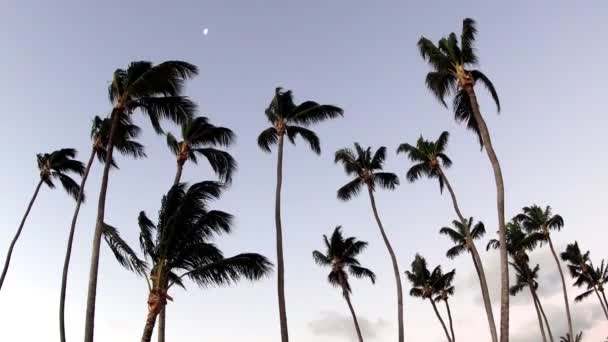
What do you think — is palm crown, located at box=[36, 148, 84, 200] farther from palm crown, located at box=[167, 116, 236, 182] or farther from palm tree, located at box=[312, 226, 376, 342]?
palm tree, located at box=[312, 226, 376, 342]

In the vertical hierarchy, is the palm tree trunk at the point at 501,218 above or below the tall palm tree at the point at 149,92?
below

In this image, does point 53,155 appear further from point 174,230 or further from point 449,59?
point 449,59

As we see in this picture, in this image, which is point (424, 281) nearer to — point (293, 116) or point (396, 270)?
point (396, 270)

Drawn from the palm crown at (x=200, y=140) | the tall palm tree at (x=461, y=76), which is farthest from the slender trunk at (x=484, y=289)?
the palm crown at (x=200, y=140)

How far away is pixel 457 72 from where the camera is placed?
2234 cm

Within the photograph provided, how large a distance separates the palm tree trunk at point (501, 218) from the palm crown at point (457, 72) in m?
0.88

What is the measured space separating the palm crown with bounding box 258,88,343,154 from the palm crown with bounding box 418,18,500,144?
7.08 m

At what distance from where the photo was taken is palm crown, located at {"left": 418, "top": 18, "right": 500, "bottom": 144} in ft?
73.0

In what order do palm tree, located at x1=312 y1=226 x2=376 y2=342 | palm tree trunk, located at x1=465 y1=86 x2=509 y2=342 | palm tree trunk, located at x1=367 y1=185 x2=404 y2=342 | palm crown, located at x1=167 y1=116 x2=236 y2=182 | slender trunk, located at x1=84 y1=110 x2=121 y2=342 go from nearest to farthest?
1. slender trunk, located at x1=84 y1=110 x2=121 y2=342
2. palm tree trunk, located at x1=465 y1=86 x2=509 y2=342
3. palm crown, located at x1=167 y1=116 x2=236 y2=182
4. palm tree trunk, located at x1=367 y1=185 x2=404 y2=342
5. palm tree, located at x1=312 y1=226 x2=376 y2=342

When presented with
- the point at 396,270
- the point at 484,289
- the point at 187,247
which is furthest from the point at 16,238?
the point at 484,289

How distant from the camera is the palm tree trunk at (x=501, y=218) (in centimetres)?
1767

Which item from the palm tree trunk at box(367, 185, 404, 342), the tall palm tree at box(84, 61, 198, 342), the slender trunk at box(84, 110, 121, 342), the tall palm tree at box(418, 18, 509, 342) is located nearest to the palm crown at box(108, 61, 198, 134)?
the tall palm tree at box(84, 61, 198, 342)

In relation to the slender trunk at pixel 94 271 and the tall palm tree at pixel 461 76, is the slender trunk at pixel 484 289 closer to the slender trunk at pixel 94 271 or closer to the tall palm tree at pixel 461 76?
the tall palm tree at pixel 461 76

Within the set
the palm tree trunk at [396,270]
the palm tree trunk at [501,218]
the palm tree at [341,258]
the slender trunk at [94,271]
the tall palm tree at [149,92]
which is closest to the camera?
the slender trunk at [94,271]
